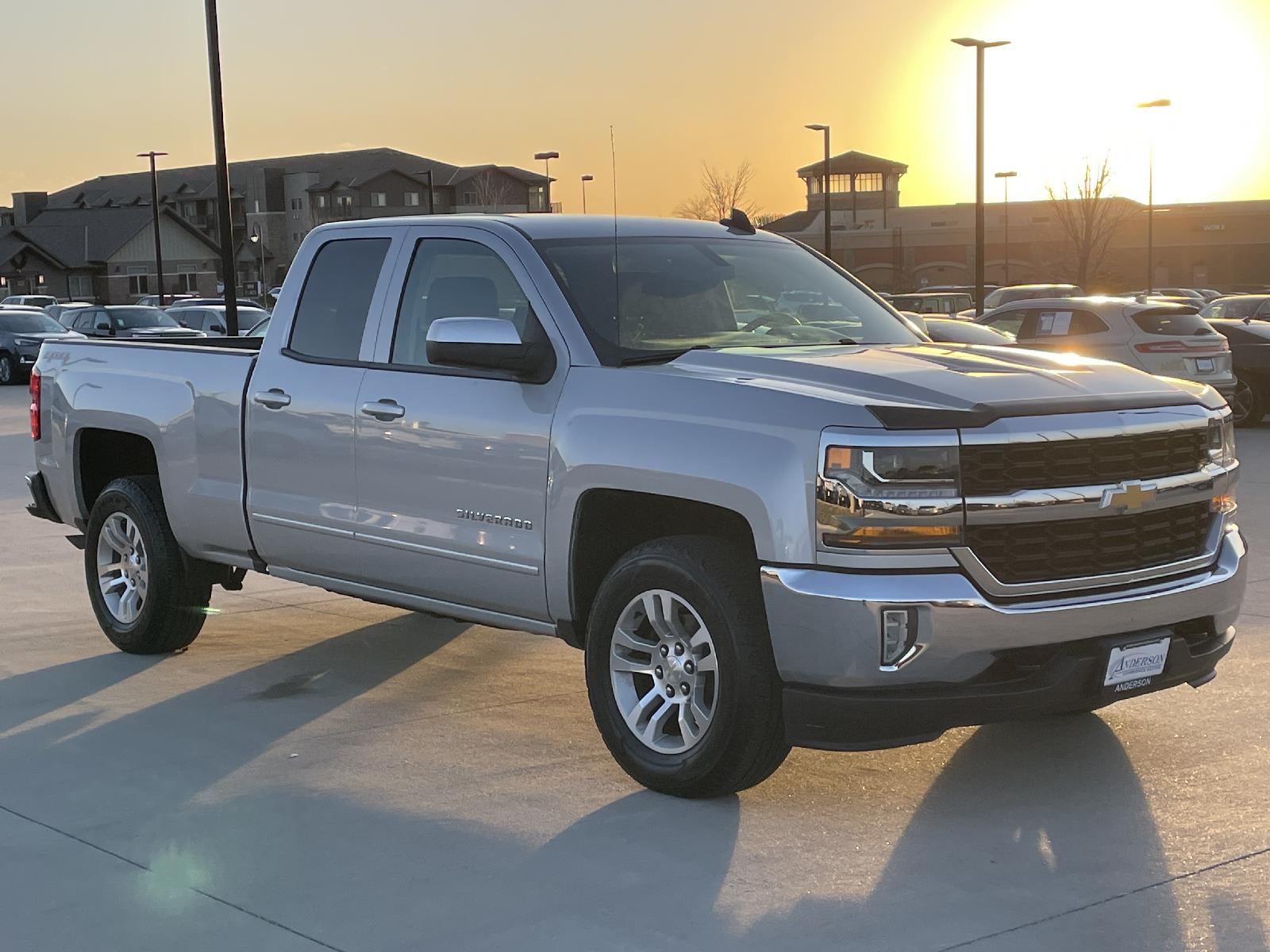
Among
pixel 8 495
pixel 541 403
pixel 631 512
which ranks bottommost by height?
pixel 8 495

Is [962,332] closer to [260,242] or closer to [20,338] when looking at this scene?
[20,338]

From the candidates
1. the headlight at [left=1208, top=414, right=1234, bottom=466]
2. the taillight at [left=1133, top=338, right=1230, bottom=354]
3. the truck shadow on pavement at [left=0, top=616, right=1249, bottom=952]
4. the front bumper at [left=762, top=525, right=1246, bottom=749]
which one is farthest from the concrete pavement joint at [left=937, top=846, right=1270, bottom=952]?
the taillight at [left=1133, top=338, right=1230, bottom=354]

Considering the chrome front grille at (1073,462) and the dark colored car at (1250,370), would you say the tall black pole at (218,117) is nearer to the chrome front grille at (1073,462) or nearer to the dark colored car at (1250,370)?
the dark colored car at (1250,370)

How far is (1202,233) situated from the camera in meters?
91.4

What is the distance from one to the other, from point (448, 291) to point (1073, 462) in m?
2.66

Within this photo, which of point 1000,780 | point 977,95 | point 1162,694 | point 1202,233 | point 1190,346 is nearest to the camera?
point 1000,780

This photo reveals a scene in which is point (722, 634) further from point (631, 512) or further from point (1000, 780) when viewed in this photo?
point (1000, 780)

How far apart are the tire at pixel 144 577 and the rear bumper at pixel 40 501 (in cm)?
50

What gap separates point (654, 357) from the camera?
5.86 metres

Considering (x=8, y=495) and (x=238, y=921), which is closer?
(x=238, y=921)

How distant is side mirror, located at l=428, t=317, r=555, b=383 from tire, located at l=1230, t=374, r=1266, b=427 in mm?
16994

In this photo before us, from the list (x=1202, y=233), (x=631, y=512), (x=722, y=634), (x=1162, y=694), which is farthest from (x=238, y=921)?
(x=1202, y=233)

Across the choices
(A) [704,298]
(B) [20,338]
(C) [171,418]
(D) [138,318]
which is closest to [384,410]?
(A) [704,298]

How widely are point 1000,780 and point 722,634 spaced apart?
3.89ft
